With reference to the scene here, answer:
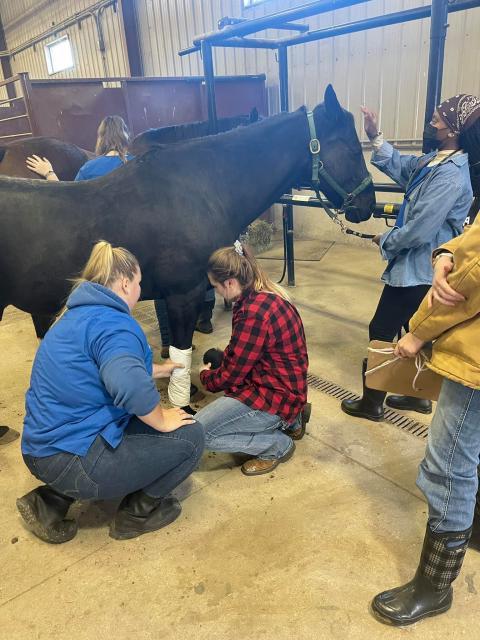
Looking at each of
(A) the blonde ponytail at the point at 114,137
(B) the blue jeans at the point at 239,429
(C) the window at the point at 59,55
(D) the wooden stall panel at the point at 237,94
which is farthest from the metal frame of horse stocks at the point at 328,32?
(C) the window at the point at 59,55

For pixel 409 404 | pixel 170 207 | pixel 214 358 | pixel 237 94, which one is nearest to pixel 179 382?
pixel 214 358

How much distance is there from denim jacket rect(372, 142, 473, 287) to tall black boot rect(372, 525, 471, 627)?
1.15 m

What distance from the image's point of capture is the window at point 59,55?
11094 mm

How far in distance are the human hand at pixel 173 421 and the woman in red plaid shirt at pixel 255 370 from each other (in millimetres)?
272

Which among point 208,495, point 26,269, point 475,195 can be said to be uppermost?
point 475,195

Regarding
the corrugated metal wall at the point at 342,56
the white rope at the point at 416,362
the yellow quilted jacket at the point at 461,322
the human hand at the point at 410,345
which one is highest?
the corrugated metal wall at the point at 342,56

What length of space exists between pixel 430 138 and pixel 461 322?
1.24 metres

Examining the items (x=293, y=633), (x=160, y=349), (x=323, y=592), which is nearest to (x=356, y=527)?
(x=323, y=592)

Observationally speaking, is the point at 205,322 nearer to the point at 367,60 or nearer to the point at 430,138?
the point at 430,138

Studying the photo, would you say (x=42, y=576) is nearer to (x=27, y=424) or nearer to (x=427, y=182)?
(x=27, y=424)

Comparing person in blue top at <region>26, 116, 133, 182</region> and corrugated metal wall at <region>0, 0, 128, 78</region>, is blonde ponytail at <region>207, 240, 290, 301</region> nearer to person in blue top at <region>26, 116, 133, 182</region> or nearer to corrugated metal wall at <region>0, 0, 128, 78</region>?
person in blue top at <region>26, 116, 133, 182</region>

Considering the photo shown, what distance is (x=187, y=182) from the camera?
245 cm

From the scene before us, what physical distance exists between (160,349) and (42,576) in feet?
6.74

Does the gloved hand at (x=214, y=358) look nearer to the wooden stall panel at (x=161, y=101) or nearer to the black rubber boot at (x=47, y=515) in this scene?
the black rubber boot at (x=47, y=515)
